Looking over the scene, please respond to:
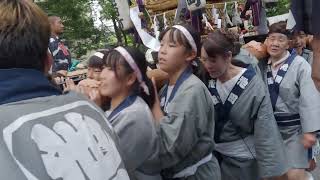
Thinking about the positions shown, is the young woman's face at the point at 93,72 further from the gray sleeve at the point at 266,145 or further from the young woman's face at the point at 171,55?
the gray sleeve at the point at 266,145

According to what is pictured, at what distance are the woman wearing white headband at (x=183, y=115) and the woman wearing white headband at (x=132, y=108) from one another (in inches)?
4.2

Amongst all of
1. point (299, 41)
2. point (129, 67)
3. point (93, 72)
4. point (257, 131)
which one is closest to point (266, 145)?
point (257, 131)

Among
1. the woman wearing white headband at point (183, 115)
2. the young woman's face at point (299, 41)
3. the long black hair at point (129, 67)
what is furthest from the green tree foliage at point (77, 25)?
the long black hair at point (129, 67)

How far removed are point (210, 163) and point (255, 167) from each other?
0.62m

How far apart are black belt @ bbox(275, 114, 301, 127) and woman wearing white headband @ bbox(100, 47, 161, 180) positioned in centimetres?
161

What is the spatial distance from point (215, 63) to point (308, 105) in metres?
0.99

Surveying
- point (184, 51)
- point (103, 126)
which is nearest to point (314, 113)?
point (184, 51)

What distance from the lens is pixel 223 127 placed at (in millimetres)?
3080

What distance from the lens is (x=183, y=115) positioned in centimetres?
244

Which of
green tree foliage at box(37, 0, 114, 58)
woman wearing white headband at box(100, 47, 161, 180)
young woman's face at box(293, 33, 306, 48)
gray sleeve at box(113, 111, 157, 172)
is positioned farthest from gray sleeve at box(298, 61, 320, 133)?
green tree foliage at box(37, 0, 114, 58)

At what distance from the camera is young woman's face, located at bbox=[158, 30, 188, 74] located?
271 centimetres

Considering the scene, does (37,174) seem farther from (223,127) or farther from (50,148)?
(223,127)

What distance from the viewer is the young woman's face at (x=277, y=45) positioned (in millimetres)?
3877

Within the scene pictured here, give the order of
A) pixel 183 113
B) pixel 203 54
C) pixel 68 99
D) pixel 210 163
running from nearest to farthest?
1. pixel 68 99
2. pixel 183 113
3. pixel 210 163
4. pixel 203 54
